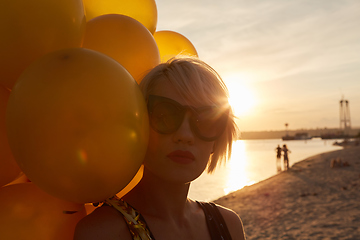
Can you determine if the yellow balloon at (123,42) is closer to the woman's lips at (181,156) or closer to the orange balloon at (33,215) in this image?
the woman's lips at (181,156)

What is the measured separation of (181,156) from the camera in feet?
4.92

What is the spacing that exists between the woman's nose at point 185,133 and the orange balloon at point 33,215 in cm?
58

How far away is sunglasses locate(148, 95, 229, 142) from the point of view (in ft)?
4.81

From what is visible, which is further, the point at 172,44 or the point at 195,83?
the point at 172,44

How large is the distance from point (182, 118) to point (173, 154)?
0.19 metres

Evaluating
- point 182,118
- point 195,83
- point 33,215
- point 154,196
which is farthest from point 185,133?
point 33,215

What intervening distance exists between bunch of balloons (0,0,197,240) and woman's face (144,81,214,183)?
186mm

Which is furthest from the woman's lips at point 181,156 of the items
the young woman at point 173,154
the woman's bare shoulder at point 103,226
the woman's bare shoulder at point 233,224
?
A: the woman's bare shoulder at point 233,224

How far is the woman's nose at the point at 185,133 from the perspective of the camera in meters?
1.48

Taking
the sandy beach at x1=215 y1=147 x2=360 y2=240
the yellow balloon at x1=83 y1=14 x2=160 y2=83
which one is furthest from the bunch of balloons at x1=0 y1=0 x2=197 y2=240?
the sandy beach at x1=215 y1=147 x2=360 y2=240

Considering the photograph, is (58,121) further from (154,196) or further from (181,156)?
(154,196)

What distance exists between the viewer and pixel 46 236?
4.25ft

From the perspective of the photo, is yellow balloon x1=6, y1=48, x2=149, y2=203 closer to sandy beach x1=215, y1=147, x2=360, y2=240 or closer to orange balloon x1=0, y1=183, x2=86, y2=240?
orange balloon x1=0, y1=183, x2=86, y2=240

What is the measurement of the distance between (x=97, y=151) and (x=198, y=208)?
1.01m
